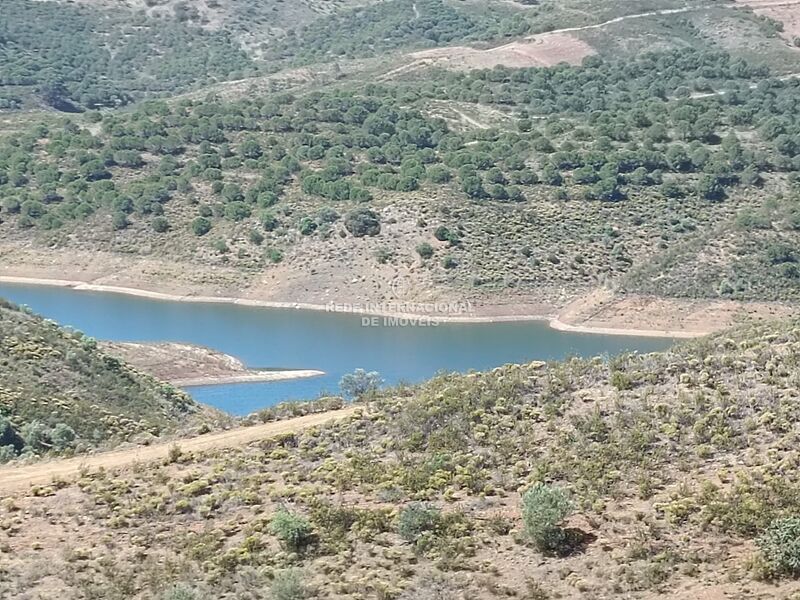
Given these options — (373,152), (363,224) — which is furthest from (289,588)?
(373,152)

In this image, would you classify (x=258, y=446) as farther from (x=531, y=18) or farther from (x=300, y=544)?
(x=531, y=18)

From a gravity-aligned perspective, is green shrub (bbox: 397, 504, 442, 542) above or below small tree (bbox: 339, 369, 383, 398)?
above

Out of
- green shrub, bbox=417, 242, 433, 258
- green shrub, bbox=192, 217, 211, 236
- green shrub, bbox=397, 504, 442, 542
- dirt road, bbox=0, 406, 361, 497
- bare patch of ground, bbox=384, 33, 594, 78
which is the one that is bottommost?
green shrub, bbox=417, 242, 433, 258

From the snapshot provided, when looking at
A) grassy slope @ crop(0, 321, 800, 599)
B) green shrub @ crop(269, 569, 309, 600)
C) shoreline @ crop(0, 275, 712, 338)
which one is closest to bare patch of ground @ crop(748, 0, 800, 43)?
shoreline @ crop(0, 275, 712, 338)

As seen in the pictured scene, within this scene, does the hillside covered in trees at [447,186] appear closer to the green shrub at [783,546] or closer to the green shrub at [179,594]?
the green shrub at [783,546]

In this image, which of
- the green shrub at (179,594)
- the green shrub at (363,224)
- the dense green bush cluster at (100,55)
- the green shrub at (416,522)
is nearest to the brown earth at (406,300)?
the green shrub at (363,224)

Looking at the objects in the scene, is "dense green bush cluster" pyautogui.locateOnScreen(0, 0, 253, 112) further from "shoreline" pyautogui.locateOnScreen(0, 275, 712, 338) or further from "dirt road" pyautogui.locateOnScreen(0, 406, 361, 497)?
"dirt road" pyautogui.locateOnScreen(0, 406, 361, 497)

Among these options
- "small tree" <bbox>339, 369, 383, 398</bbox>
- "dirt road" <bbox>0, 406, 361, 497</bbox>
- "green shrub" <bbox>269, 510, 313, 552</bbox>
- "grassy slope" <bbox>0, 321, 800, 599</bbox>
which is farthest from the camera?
"small tree" <bbox>339, 369, 383, 398</bbox>

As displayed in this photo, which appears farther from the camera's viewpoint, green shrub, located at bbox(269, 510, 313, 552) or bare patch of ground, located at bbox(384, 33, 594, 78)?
bare patch of ground, located at bbox(384, 33, 594, 78)
